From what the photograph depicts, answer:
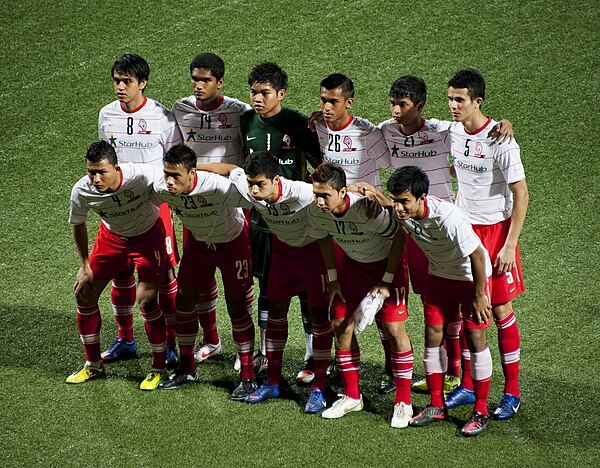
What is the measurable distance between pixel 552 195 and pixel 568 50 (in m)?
2.51

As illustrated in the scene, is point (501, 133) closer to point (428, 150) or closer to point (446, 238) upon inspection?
point (428, 150)

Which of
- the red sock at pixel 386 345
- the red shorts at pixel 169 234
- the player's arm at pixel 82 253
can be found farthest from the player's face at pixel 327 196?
the player's arm at pixel 82 253

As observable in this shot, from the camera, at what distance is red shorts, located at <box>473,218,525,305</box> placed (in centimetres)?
593

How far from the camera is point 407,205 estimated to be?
17.9 feet

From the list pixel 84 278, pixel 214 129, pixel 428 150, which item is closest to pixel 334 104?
pixel 428 150

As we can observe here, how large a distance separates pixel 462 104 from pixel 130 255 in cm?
258

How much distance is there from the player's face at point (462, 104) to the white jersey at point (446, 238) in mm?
666

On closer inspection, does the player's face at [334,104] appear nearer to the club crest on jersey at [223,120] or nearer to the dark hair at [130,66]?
the club crest on jersey at [223,120]

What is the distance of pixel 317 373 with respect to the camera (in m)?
6.33

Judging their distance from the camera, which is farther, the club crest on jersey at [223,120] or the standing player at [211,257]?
the club crest on jersey at [223,120]

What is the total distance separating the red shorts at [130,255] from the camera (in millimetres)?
6508

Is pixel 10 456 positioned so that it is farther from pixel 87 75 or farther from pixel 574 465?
pixel 87 75

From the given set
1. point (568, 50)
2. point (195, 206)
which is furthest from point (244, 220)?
point (568, 50)

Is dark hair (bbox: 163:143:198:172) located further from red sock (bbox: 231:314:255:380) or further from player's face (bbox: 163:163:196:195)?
red sock (bbox: 231:314:255:380)
